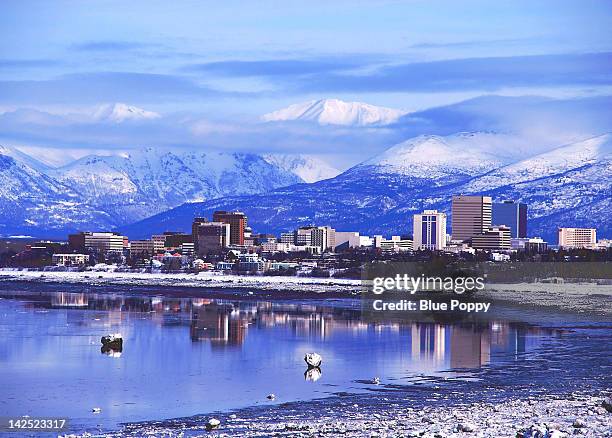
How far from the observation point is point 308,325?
5931cm

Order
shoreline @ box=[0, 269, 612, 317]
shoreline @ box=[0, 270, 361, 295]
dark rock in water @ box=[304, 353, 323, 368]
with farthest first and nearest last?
shoreline @ box=[0, 270, 361, 295]
shoreline @ box=[0, 269, 612, 317]
dark rock in water @ box=[304, 353, 323, 368]

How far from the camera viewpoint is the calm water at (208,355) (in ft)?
110

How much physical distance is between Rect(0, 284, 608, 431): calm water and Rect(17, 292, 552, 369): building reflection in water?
2.1 inches

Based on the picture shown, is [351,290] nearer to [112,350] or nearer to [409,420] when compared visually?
[112,350]

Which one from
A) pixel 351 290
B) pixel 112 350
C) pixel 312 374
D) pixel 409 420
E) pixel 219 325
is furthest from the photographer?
pixel 351 290

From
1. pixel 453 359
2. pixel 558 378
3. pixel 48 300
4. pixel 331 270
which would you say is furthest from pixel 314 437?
pixel 331 270

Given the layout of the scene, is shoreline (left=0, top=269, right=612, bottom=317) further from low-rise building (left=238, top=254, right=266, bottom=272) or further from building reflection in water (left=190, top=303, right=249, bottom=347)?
low-rise building (left=238, top=254, right=266, bottom=272)

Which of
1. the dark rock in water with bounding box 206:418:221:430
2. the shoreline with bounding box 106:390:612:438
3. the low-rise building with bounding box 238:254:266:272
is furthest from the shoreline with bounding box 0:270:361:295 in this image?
the dark rock in water with bounding box 206:418:221:430

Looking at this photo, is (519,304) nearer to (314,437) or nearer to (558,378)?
(558,378)

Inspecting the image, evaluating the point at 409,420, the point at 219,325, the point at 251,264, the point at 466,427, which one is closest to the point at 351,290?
the point at 219,325

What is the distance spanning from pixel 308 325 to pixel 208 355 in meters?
15.2

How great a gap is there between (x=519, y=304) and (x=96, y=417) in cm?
5072

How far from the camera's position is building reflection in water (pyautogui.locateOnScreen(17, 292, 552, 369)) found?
46688 mm

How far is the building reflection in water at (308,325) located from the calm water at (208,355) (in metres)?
0.05
